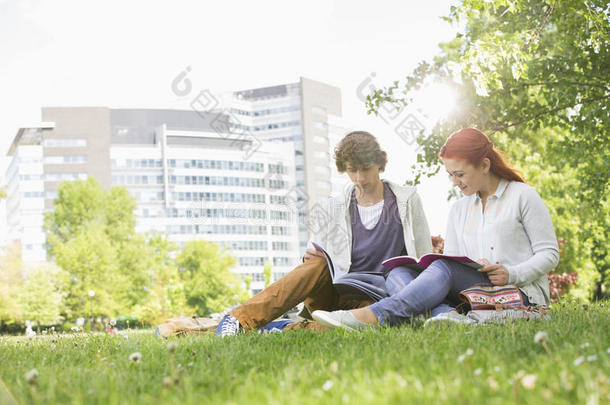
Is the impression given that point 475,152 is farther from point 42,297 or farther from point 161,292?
point 161,292

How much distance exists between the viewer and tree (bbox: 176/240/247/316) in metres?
50.0

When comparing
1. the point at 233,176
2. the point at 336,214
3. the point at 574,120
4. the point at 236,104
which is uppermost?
the point at 236,104

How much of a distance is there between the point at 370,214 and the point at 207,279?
4664 cm

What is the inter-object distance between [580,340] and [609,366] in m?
0.74

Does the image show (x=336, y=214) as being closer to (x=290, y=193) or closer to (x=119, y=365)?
(x=119, y=365)

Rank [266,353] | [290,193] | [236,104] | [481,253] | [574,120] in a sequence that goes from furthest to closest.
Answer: [236,104] < [290,193] < [574,120] < [481,253] < [266,353]

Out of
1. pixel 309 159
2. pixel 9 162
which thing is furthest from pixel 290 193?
pixel 9 162

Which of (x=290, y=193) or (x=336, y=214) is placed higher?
(x=290, y=193)

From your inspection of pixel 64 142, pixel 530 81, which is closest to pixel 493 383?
pixel 530 81

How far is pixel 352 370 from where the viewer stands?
2432mm

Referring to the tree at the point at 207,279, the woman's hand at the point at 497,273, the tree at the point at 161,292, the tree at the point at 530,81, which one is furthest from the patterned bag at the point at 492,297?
the tree at the point at 207,279

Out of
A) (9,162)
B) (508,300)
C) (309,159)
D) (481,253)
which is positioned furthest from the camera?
(309,159)

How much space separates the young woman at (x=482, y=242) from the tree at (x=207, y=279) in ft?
148

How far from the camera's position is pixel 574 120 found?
880cm
